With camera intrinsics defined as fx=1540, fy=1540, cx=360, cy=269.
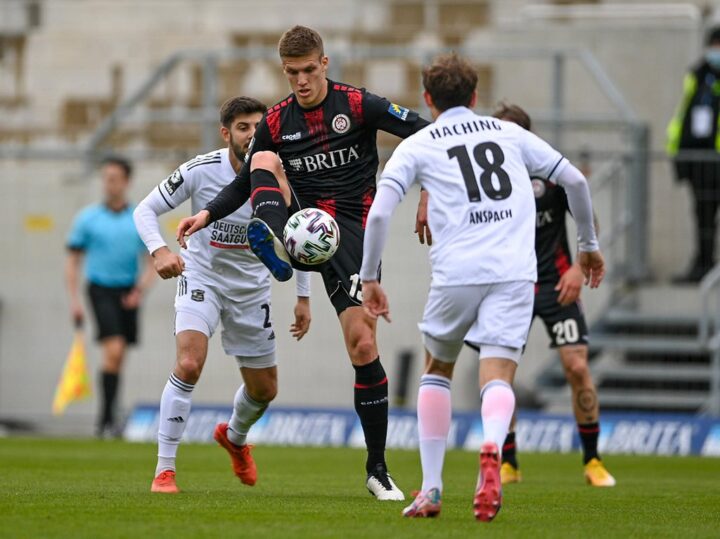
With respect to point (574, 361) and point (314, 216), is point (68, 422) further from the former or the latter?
point (314, 216)

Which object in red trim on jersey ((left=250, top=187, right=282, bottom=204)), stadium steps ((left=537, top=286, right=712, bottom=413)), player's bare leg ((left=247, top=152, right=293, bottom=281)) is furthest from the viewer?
stadium steps ((left=537, top=286, right=712, bottom=413))

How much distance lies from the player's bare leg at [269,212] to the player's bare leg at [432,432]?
1.15 metres

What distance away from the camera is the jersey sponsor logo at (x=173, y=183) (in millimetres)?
8867

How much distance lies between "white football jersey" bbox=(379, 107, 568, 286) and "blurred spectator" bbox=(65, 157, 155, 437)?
9.09 m

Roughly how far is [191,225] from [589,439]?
12.6 feet

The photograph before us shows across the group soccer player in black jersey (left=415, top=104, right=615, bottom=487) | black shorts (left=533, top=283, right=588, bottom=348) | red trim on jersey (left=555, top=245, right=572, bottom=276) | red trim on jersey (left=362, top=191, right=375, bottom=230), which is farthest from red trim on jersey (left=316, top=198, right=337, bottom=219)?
red trim on jersey (left=555, top=245, right=572, bottom=276)

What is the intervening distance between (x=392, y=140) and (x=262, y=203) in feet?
34.8

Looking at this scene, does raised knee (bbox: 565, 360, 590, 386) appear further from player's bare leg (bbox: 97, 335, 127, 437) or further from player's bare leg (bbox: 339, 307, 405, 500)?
player's bare leg (bbox: 97, 335, 127, 437)

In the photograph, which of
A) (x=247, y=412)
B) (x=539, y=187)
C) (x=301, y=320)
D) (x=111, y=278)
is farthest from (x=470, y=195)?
(x=111, y=278)

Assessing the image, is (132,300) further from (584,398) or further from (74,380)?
(584,398)

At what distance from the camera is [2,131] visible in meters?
20.3

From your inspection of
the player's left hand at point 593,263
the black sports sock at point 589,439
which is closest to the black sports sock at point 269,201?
the player's left hand at point 593,263

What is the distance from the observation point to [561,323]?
10.8 m

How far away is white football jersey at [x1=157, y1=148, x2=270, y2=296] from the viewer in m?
9.02
